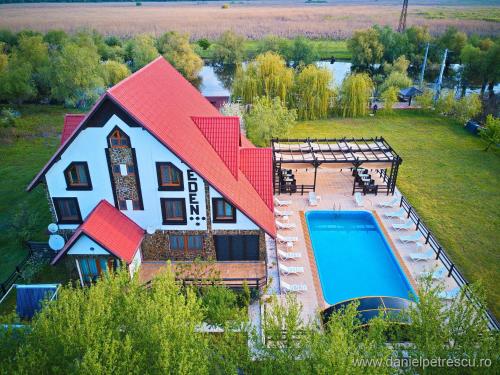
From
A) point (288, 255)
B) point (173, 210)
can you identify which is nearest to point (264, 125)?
point (288, 255)

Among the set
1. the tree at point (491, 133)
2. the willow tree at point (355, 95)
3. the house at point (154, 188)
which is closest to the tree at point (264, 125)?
the house at point (154, 188)

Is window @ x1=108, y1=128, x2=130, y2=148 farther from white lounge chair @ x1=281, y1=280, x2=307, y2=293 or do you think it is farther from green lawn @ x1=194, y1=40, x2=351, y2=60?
green lawn @ x1=194, y1=40, x2=351, y2=60

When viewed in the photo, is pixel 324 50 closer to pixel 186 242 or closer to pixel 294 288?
pixel 186 242

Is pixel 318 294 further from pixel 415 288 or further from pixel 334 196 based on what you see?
pixel 334 196

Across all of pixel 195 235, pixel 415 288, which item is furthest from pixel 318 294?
pixel 195 235

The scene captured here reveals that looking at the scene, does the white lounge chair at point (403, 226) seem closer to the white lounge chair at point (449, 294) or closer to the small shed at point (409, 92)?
the white lounge chair at point (449, 294)

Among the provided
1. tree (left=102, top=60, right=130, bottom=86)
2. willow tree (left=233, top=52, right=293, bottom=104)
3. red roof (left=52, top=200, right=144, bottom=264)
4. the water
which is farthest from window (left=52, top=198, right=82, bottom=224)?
the water

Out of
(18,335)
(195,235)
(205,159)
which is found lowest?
(195,235)
